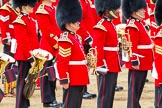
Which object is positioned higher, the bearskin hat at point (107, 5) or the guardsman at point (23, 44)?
the bearskin hat at point (107, 5)

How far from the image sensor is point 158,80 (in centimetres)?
616

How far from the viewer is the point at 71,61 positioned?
20.4 feet

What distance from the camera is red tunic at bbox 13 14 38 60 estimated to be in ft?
23.8

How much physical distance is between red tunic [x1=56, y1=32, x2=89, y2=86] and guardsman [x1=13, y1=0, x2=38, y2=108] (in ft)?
3.69

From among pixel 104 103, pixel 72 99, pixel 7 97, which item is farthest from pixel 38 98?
pixel 72 99

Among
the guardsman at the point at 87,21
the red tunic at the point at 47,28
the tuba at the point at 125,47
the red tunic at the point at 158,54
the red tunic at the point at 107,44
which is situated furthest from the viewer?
the guardsman at the point at 87,21

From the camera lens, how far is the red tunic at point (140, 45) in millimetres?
6941

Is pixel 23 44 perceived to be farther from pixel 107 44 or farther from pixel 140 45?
pixel 140 45

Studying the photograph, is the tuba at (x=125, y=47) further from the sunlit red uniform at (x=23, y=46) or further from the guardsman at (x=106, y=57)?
the sunlit red uniform at (x=23, y=46)

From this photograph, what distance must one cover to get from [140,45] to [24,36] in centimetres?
134

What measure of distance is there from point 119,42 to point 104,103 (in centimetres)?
74

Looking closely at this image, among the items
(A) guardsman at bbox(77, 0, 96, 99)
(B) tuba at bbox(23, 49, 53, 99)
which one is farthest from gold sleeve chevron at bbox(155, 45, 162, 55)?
(A) guardsman at bbox(77, 0, 96, 99)

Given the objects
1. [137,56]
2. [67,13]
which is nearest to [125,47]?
[137,56]

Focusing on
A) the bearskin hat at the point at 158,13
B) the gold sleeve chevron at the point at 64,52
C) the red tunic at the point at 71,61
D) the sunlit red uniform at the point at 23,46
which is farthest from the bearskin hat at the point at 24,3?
the bearskin hat at the point at 158,13
